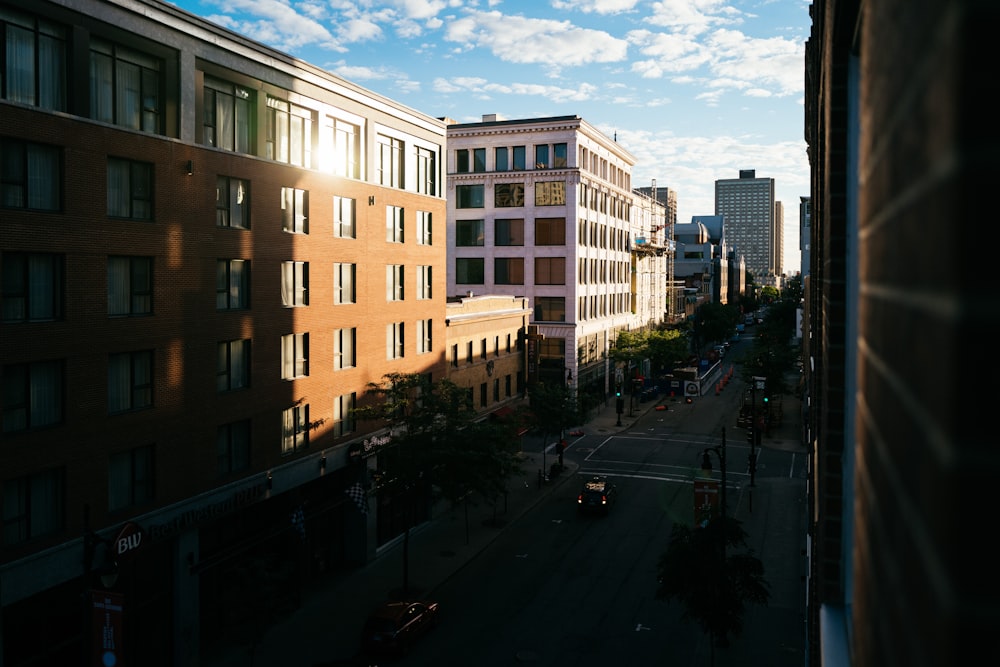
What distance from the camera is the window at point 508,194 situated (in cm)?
7581

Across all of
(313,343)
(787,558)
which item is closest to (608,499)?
(787,558)

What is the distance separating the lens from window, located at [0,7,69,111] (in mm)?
20578

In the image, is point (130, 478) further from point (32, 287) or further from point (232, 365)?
point (32, 287)

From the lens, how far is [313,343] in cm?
3344

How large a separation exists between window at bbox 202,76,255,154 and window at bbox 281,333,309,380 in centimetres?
743

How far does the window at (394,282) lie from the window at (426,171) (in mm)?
4877

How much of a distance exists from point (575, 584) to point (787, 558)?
424 inches

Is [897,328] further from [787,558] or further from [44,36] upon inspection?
[787,558]

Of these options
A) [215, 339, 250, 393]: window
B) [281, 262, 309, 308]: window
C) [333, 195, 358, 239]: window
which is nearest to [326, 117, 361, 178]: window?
[333, 195, 358, 239]: window

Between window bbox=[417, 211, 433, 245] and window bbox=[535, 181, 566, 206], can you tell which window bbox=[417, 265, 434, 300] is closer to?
window bbox=[417, 211, 433, 245]

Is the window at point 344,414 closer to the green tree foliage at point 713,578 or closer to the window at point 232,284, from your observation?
the window at point 232,284

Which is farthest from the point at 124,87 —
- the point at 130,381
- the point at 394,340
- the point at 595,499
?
the point at 595,499

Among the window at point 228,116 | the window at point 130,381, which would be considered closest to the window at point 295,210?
the window at point 228,116

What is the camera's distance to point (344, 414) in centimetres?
3575
